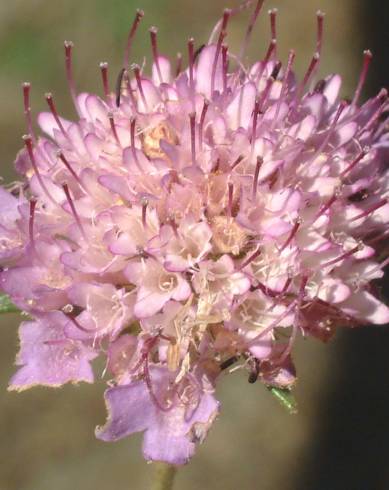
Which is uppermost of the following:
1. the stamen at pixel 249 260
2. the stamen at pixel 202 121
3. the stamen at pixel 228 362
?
the stamen at pixel 202 121

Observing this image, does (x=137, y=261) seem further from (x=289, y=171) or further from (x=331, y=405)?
(x=331, y=405)

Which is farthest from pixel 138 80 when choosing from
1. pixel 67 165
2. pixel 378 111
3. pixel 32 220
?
pixel 378 111

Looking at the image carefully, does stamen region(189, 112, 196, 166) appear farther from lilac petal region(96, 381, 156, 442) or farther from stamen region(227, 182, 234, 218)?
lilac petal region(96, 381, 156, 442)

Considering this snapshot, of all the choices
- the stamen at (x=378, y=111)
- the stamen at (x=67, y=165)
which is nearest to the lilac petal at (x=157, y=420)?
the stamen at (x=67, y=165)

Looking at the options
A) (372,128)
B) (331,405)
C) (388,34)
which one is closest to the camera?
(372,128)

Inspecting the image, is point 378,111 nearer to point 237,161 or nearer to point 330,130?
point 330,130

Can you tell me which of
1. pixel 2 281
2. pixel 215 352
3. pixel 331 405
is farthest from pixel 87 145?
pixel 331 405

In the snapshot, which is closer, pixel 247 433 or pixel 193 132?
pixel 193 132

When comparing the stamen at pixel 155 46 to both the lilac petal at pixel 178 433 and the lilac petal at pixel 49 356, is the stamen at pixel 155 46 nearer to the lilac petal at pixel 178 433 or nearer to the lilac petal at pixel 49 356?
the lilac petal at pixel 49 356
